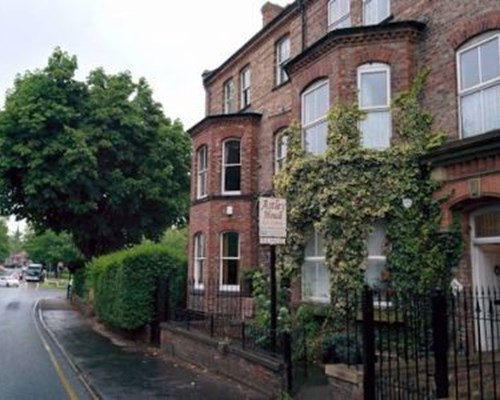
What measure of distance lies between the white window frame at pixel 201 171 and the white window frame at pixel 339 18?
6.83 meters

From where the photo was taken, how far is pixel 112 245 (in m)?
33.4

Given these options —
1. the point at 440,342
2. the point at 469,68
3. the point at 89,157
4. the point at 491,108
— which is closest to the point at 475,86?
the point at 469,68

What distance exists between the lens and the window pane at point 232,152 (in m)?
20.6

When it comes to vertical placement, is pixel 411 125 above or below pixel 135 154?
below

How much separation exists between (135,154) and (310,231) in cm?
1932

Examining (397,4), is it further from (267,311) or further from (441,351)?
(441,351)

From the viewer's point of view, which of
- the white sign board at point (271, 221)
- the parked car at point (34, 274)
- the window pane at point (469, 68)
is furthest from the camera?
the parked car at point (34, 274)

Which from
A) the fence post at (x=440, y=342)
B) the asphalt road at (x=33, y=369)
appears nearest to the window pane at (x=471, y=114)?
the fence post at (x=440, y=342)

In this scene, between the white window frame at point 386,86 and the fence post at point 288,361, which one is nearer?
the fence post at point 288,361

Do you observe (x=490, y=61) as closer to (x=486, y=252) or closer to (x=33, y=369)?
(x=486, y=252)

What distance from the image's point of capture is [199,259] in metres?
21.0

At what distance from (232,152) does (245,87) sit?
3123 mm

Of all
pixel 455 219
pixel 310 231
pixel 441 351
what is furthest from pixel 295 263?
pixel 441 351

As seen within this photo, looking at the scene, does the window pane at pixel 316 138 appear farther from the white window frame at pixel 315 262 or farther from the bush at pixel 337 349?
the bush at pixel 337 349
